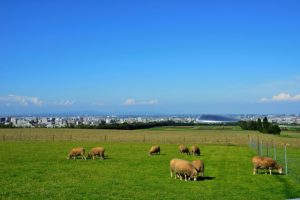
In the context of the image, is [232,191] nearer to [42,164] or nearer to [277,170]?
[277,170]

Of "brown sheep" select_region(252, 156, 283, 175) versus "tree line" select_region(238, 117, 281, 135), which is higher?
"tree line" select_region(238, 117, 281, 135)

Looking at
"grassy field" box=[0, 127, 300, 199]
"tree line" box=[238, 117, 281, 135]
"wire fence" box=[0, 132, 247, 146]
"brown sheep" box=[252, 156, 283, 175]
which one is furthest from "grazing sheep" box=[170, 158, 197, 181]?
"tree line" box=[238, 117, 281, 135]

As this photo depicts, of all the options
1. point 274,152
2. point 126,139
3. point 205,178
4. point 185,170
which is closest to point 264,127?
→ point 126,139

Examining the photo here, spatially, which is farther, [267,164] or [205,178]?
[267,164]

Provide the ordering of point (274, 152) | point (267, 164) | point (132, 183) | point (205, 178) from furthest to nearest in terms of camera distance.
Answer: point (274, 152) < point (267, 164) < point (205, 178) < point (132, 183)

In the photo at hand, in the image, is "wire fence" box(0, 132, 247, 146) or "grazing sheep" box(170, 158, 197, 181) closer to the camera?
"grazing sheep" box(170, 158, 197, 181)

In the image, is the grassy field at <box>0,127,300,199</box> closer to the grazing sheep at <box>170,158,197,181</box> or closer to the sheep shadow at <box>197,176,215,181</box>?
the sheep shadow at <box>197,176,215,181</box>

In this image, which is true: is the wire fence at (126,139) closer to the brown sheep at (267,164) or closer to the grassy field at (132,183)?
the grassy field at (132,183)

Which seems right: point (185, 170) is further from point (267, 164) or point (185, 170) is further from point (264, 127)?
point (264, 127)

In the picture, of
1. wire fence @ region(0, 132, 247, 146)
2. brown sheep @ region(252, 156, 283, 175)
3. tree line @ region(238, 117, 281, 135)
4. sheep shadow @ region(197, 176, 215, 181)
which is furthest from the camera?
tree line @ region(238, 117, 281, 135)

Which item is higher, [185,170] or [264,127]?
[264,127]

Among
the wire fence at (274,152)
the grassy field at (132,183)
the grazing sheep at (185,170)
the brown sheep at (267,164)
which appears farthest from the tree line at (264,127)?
the grazing sheep at (185,170)

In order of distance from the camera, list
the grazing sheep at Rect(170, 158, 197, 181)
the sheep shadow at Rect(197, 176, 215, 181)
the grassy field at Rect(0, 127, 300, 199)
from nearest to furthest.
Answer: the grassy field at Rect(0, 127, 300, 199)
the grazing sheep at Rect(170, 158, 197, 181)
the sheep shadow at Rect(197, 176, 215, 181)

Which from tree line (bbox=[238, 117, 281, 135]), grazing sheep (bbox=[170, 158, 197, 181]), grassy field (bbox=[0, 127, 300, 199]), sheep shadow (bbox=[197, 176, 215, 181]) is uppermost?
tree line (bbox=[238, 117, 281, 135])
